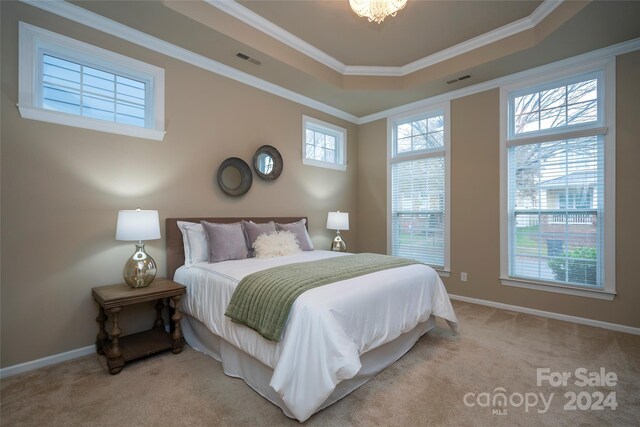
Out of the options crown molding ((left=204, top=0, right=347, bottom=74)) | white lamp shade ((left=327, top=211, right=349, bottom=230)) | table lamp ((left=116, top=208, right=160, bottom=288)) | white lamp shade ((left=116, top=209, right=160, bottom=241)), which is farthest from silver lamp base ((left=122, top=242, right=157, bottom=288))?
white lamp shade ((left=327, top=211, right=349, bottom=230))

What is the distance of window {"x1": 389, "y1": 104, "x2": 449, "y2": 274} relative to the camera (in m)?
4.35

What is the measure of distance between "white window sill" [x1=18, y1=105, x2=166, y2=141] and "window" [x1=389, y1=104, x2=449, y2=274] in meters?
3.46

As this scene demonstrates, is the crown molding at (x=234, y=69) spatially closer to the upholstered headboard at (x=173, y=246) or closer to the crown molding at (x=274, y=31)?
the crown molding at (x=274, y=31)

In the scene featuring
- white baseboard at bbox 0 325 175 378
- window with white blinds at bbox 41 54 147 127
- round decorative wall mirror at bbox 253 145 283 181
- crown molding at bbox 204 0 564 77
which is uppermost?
crown molding at bbox 204 0 564 77

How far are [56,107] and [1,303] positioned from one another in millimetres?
1600

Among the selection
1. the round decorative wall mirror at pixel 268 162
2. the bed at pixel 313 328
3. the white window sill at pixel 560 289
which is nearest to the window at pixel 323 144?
the round decorative wall mirror at pixel 268 162

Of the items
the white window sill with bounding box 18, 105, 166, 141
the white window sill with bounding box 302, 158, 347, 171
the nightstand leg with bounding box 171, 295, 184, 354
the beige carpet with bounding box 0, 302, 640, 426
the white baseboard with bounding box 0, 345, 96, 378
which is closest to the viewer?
the beige carpet with bounding box 0, 302, 640, 426

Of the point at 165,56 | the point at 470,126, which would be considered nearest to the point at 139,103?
the point at 165,56

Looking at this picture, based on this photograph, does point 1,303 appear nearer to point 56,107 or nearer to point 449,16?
point 56,107

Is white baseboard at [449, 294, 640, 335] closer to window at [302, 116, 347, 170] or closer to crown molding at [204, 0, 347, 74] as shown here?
window at [302, 116, 347, 170]

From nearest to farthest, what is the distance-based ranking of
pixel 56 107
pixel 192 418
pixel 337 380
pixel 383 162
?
1. pixel 337 380
2. pixel 192 418
3. pixel 56 107
4. pixel 383 162

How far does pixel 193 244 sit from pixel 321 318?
1.79 meters

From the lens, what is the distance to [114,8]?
2514 millimetres

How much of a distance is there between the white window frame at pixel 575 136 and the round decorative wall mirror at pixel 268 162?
9.50 ft
